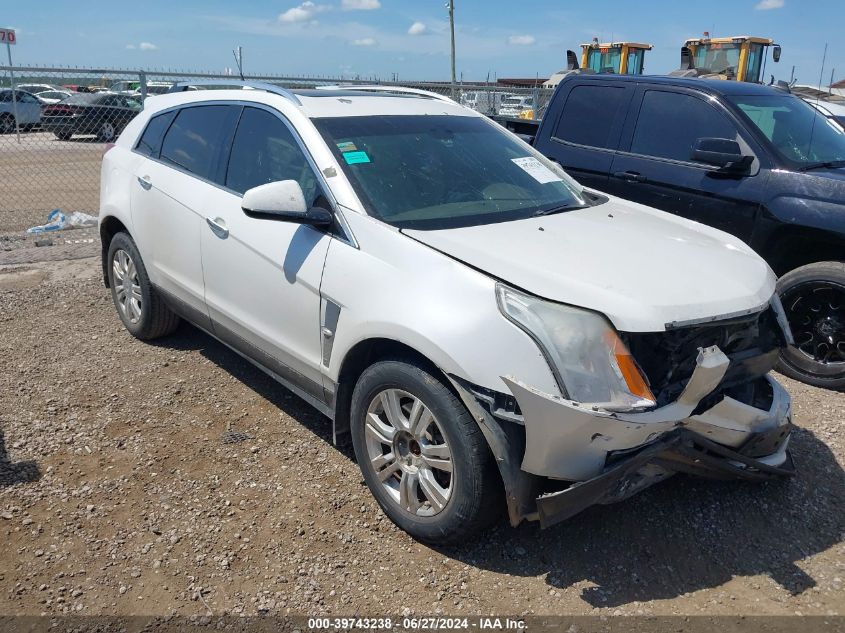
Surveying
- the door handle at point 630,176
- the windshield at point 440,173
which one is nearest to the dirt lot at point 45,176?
the door handle at point 630,176

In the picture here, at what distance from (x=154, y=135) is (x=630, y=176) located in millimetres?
3485

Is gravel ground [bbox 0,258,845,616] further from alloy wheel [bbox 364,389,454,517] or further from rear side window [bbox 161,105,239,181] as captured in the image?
rear side window [bbox 161,105,239,181]

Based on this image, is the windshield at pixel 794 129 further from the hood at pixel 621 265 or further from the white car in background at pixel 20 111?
the white car in background at pixel 20 111

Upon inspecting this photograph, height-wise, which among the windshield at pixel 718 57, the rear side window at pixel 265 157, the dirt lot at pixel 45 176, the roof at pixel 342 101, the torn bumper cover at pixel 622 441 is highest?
the windshield at pixel 718 57

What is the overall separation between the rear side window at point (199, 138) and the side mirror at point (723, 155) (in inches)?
123

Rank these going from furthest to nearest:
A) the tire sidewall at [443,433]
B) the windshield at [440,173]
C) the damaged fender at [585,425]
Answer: the windshield at [440,173] → the tire sidewall at [443,433] → the damaged fender at [585,425]

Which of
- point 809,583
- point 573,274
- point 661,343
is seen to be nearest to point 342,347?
point 573,274

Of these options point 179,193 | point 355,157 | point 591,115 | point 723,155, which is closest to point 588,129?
point 591,115

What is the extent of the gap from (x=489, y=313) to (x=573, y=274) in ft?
1.27

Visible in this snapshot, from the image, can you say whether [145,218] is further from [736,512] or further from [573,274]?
[736,512]

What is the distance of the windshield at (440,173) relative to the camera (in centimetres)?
334

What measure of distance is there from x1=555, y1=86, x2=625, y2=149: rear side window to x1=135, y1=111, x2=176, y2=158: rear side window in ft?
10.6

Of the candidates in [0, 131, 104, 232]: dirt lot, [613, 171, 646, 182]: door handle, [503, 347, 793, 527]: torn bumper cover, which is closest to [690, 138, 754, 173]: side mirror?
[613, 171, 646, 182]: door handle

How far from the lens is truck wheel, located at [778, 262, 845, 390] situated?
4473 millimetres
